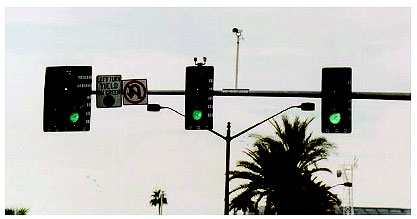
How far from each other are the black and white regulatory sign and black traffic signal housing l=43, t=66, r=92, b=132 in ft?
1.79

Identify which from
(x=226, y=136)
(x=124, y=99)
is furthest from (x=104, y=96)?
(x=226, y=136)

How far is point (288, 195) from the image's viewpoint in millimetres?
35812

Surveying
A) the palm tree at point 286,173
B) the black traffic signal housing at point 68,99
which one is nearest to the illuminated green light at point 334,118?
the black traffic signal housing at point 68,99

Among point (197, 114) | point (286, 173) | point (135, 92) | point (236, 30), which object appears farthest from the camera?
point (286, 173)

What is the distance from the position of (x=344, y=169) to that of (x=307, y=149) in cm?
2088

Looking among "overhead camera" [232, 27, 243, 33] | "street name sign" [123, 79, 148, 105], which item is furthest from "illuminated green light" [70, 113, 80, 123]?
"overhead camera" [232, 27, 243, 33]

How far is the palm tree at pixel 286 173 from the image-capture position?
3588cm

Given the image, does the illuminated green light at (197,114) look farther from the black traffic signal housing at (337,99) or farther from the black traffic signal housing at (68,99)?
the black traffic signal housing at (337,99)

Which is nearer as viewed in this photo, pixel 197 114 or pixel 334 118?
pixel 334 118

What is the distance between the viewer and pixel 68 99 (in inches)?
623

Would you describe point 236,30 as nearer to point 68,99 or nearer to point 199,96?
point 199,96

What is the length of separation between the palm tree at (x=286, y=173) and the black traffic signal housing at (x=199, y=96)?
2101 cm

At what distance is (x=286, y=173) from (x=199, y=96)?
21349mm

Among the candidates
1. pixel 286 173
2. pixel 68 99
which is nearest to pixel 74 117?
pixel 68 99
